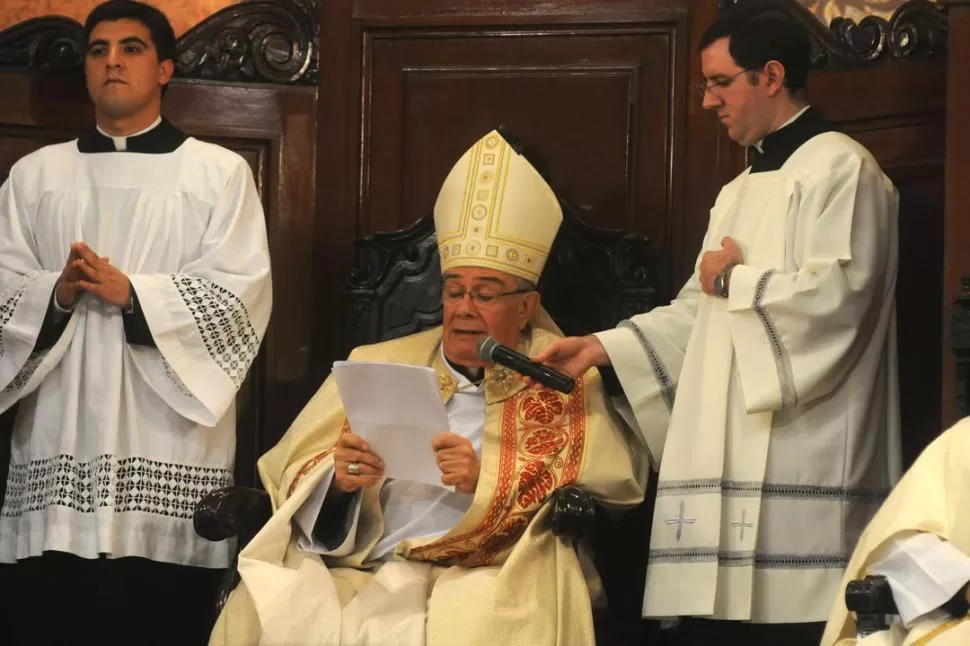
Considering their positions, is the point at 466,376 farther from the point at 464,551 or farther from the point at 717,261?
the point at 717,261

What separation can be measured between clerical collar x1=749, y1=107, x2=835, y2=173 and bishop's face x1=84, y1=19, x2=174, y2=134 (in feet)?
6.20

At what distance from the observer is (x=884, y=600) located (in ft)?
12.0

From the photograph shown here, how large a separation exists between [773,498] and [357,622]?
112 cm

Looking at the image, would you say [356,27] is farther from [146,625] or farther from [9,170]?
[146,625]

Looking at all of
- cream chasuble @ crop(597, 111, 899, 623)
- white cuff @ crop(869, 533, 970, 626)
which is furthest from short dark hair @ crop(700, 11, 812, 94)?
white cuff @ crop(869, 533, 970, 626)

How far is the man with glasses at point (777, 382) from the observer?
451cm

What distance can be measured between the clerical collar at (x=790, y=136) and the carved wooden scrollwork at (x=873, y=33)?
0.49 metres

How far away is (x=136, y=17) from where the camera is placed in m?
5.36

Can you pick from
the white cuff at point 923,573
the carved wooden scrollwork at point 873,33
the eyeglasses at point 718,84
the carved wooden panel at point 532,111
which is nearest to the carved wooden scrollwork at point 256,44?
the carved wooden panel at point 532,111

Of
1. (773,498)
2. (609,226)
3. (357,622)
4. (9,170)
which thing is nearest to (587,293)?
(609,226)

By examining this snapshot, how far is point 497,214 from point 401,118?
107cm

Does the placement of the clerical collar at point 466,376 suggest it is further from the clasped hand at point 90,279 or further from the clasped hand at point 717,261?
the clasped hand at point 90,279

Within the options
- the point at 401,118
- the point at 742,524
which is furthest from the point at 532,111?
the point at 742,524

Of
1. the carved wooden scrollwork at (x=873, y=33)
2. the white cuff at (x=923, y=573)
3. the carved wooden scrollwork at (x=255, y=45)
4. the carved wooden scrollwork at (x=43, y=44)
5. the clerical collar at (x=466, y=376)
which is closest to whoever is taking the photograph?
the white cuff at (x=923, y=573)
